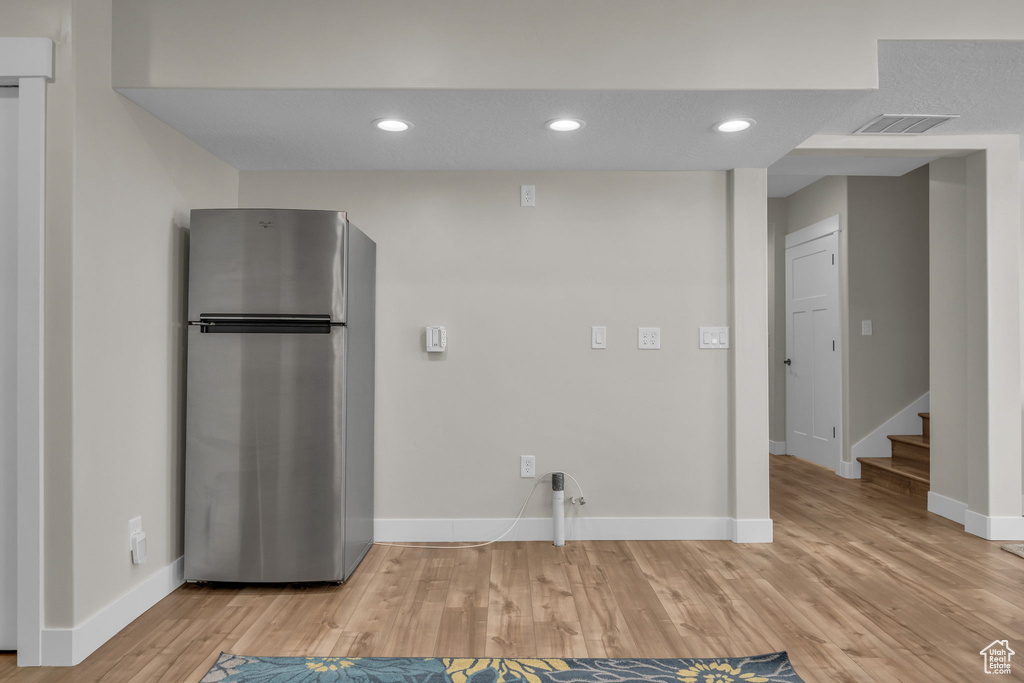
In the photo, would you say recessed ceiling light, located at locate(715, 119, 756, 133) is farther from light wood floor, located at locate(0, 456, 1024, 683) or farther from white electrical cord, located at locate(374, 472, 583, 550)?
light wood floor, located at locate(0, 456, 1024, 683)

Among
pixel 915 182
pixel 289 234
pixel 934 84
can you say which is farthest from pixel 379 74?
pixel 915 182

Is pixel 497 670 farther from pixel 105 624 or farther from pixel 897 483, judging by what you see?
pixel 897 483

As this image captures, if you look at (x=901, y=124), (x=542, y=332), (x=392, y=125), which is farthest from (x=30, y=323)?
(x=901, y=124)

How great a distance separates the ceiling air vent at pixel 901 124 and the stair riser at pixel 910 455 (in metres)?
2.31

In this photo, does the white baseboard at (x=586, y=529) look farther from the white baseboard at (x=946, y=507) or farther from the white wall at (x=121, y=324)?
the white baseboard at (x=946, y=507)

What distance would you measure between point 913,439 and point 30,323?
5.33 m

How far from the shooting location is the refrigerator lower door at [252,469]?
258cm

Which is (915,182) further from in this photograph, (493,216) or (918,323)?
(493,216)

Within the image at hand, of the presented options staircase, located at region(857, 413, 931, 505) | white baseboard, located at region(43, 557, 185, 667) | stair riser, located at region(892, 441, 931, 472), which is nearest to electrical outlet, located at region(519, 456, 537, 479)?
white baseboard, located at region(43, 557, 185, 667)

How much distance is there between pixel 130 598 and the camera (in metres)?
2.29

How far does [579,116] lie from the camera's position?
2471 millimetres

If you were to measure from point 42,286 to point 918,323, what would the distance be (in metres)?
5.66

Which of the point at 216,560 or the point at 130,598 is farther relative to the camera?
the point at 216,560

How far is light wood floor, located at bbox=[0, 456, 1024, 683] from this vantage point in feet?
6.71
